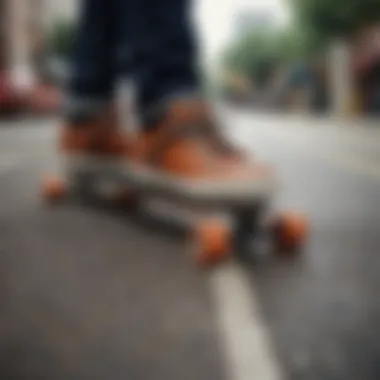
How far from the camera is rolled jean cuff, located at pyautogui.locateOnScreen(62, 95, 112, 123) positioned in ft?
2.23

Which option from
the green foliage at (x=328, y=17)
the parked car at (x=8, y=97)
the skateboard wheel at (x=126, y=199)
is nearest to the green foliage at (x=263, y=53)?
the green foliage at (x=328, y=17)

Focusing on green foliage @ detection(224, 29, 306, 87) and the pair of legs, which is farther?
the pair of legs

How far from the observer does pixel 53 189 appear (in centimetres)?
64

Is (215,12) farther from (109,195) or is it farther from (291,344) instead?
(109,195)

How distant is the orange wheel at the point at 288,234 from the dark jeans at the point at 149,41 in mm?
120

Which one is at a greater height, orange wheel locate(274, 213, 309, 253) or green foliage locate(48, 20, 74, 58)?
green foliage locate(48, 20, 74, 58)

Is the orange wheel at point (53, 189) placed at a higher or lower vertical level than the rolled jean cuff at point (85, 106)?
lower

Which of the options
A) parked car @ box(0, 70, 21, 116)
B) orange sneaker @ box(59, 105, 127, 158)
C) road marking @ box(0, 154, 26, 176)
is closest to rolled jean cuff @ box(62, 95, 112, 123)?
orange sneaker @ box(59, 105, 127, 158)

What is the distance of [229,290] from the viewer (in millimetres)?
406

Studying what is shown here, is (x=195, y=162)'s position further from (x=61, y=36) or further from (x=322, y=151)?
(x=322, y=151)

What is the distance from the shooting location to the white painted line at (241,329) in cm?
28

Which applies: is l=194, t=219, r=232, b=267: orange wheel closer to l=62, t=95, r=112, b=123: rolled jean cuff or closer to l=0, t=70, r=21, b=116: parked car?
l=0, t=70, r=21, b=116: parked car

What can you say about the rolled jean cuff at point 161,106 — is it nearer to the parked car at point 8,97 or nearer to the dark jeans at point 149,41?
the dark jeans at point 149,41

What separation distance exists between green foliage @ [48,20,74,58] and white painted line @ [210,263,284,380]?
158 mm
